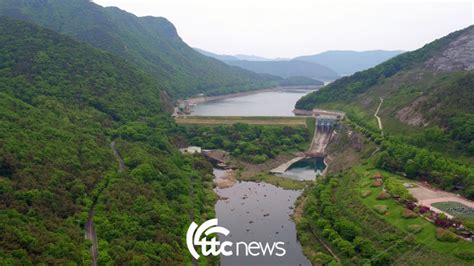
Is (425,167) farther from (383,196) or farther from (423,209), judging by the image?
(423,209)

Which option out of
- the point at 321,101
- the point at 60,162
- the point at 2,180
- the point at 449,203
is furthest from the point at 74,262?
the point at 321,101

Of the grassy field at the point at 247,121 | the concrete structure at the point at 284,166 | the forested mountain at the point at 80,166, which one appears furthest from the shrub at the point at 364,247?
the grassy field at the point at 247,121

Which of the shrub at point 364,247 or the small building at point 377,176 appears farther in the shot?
the small building at point 377,176

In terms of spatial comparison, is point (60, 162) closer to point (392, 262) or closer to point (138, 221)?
point (138, 221)

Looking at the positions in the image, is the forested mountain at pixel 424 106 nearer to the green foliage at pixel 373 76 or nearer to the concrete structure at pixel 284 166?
the green foliage at pixel 373 76

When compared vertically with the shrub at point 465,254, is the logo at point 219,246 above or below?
below

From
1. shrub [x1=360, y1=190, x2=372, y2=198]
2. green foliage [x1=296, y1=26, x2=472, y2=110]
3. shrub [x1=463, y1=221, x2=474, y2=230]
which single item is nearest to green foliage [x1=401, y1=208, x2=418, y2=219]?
shrub [x1=463, y1=221, x2=474, y2=230]

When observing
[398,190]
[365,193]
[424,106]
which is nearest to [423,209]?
[398,190]
